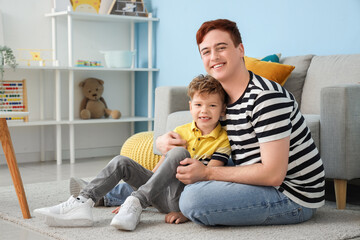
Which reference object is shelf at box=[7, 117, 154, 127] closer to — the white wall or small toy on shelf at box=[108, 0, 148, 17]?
A: the white wall

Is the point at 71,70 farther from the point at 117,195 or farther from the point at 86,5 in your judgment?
the point at 117,195

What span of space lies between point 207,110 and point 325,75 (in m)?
1.13

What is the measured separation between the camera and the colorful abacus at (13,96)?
12.7ft

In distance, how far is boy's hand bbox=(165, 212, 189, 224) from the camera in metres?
2.05

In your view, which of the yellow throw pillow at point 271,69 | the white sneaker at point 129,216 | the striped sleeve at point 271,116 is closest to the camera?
the striped sleeve at point 271,116

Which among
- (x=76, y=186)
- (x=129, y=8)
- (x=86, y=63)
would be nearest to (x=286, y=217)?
(x=76, y=186)

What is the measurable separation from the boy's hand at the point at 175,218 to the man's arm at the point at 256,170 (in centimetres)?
20

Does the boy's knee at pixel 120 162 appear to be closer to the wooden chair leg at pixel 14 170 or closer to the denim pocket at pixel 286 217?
the wooden chair leg at pixel 14 170

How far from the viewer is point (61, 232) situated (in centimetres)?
191

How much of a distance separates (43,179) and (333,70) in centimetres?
179

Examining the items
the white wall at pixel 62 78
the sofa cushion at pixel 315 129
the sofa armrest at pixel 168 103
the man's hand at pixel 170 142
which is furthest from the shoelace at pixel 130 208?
the white wall at pixel 62 78

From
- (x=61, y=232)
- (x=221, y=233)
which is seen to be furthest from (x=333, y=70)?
(x=61, y=232)

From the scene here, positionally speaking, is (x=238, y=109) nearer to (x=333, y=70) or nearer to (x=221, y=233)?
(x=221, y=233)

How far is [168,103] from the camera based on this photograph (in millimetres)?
2965
